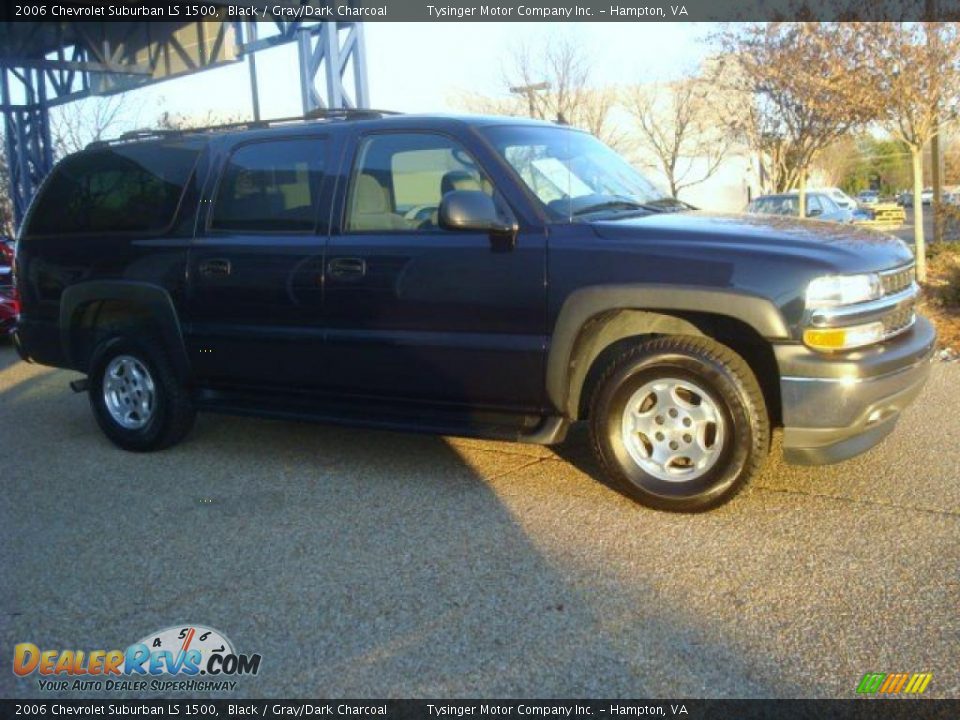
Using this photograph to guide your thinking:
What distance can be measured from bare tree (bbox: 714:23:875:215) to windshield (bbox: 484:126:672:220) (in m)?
6.28

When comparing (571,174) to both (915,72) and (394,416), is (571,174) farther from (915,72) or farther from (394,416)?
(915,72)

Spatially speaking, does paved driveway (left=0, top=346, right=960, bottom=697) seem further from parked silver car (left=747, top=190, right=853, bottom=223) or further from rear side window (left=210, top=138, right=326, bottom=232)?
parked silver car (left=747, top=190, right=853, bottom=223)

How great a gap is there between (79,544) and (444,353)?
Result: 197 cm

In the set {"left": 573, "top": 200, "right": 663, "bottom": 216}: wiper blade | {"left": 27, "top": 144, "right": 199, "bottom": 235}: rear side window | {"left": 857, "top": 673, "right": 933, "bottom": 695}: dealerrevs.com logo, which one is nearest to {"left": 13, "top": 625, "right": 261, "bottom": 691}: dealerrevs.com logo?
{"left": 857, "top": 673, "right": 933, "bottom": 695}: dealerrevs.com logo

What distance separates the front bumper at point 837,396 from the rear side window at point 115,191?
376cm

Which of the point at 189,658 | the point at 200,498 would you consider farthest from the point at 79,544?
the point at 189,658

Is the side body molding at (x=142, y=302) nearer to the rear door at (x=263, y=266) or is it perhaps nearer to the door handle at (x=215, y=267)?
the rear door at (x=263, y=266)

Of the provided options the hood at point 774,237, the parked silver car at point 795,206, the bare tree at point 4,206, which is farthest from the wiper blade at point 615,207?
the bare tree at point 4,206

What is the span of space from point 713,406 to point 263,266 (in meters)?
2.61

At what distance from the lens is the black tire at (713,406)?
13.4ft

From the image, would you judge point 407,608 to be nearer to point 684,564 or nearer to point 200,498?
point 684,564

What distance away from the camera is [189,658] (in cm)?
318

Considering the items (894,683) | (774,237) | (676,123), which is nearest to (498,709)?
(894,683)

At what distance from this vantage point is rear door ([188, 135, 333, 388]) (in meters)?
5.02
